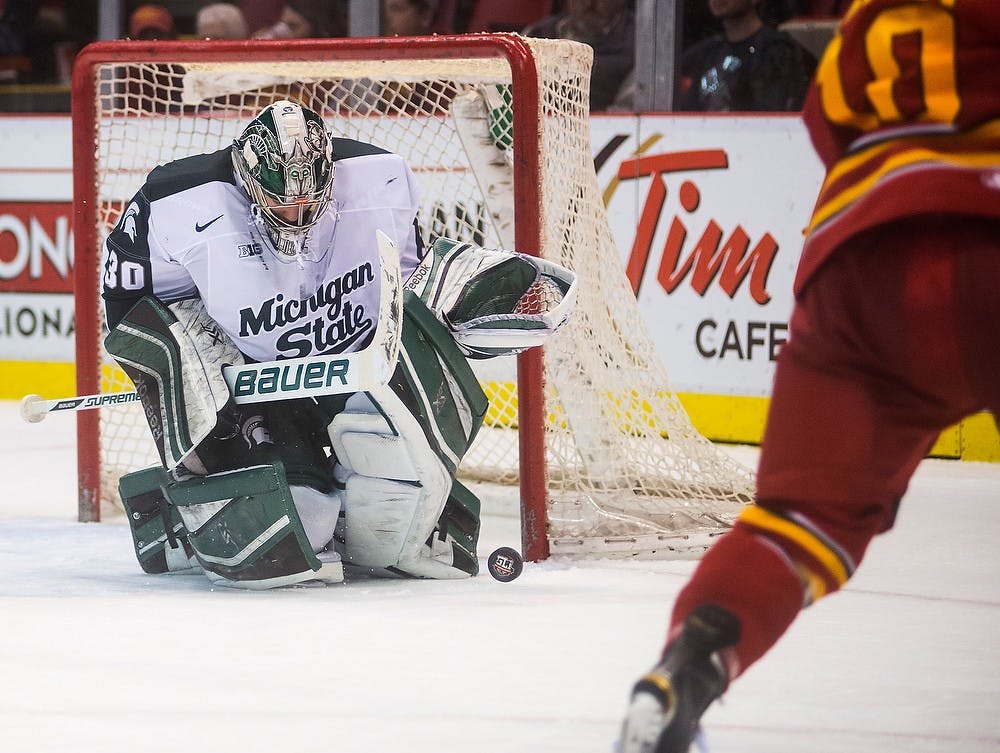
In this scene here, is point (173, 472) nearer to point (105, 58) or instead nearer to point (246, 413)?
point (246, 413)

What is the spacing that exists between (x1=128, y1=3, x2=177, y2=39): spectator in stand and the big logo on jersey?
2.92m

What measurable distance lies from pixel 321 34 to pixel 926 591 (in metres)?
3.51

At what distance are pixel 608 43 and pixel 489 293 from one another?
94.0 inches


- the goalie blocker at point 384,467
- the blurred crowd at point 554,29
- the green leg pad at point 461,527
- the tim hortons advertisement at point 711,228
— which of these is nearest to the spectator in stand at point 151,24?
the blurred crowd at point 554,29

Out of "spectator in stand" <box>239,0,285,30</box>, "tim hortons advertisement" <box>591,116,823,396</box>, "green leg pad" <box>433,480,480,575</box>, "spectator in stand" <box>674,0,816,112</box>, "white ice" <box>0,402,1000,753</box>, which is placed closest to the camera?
"white ice" <box>0,402,1000,753</box>

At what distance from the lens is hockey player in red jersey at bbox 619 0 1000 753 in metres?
1.19

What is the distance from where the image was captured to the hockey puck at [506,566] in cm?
270

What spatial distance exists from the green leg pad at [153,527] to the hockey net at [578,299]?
23.2 inches

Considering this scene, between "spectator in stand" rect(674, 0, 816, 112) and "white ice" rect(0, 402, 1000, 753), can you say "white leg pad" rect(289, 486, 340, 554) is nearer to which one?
"white ice" rect(0, 402, 1000, 753)

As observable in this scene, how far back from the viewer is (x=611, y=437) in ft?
10.8

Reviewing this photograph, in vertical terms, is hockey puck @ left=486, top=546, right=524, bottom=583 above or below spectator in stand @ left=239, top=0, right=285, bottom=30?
below

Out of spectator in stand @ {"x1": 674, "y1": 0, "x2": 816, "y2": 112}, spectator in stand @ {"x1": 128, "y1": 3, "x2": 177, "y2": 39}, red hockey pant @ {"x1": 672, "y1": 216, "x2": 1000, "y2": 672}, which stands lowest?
red hockey pant @ {"x1": 672, "y1": 216, "x2": 1000, "y2": 672}

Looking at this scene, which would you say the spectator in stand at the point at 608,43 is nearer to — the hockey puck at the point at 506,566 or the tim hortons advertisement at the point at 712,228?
the tim hortons advertisement at the point at 712,228

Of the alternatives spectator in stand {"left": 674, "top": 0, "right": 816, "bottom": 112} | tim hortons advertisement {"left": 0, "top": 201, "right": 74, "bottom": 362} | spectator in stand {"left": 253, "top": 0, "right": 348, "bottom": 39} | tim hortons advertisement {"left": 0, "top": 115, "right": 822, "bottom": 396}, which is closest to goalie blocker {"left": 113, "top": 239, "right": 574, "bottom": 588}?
tim hortons advertisement {"left": 0, "top": 115, "right": 822, "bottom": 396}
